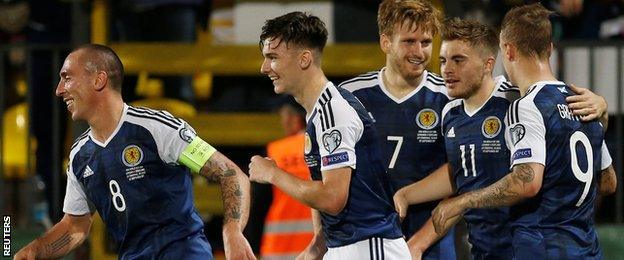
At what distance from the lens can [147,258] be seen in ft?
22.4

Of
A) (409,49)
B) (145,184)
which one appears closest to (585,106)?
(409,49)

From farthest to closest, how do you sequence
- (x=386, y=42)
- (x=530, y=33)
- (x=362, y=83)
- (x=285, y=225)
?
(x=285, y=225) → (x=362, y=83) → (x=386, y=42) → (x=530, y=33)

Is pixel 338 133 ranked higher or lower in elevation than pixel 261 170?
higher

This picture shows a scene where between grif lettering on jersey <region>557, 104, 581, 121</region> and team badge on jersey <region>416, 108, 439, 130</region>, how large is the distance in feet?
3.18

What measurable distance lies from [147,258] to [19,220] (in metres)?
3.78

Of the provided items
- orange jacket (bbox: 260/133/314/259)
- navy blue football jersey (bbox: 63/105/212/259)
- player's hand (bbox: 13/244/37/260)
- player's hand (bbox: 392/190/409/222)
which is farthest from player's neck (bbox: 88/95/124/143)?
orange jacket (bbox: 260/133/314/259)

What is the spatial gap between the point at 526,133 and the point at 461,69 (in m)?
0.67

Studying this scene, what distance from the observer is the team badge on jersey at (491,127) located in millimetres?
7039

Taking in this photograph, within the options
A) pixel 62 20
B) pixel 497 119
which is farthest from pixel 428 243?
pixel 62 20

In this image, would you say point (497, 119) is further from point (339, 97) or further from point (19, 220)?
point (19, 220)

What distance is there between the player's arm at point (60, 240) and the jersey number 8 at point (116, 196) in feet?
1.36

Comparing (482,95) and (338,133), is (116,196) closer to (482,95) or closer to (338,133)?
(338,133)

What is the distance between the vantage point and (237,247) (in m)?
6.30

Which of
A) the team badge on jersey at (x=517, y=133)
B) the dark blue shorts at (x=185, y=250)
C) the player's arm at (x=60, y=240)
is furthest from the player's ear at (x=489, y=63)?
the player's arm at (x=60, y=240)
